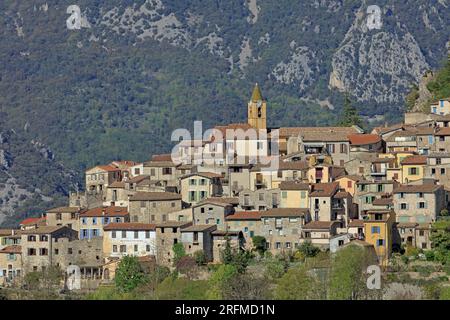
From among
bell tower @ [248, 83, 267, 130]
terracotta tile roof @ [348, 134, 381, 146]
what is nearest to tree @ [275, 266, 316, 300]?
terracotta tile roof @ [348, 134, 381, 146]

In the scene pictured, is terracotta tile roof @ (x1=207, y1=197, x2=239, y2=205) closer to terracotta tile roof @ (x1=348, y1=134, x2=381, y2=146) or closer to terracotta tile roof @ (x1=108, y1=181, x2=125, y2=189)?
terracotta tile roof @ (x1=108, y1=181, x2=125, y2=189)

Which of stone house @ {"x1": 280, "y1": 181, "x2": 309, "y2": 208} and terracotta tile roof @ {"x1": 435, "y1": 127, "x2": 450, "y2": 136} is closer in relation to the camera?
stone house @ {"x1": 280, "y1": 181, "x2": 309, "y2": 208}

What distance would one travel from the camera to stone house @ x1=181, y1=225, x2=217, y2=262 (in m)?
89.9

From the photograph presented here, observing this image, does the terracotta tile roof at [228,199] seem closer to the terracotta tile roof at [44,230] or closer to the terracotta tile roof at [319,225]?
the terracotta tile roof at [319,225]

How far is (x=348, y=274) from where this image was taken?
81875 mm

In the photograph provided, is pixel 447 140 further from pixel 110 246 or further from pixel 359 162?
pixel 110 246

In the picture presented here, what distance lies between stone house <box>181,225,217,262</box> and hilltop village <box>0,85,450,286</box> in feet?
0.14

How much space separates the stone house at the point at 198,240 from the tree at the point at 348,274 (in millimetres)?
6996

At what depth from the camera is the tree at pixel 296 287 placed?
80625 mm

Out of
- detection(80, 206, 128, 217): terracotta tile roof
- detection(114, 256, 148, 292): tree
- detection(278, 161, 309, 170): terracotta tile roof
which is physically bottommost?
detection(114, 256, 148, 292): tree

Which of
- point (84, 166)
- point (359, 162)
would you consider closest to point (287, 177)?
point (359, 162)

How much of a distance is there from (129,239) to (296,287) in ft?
44.9
